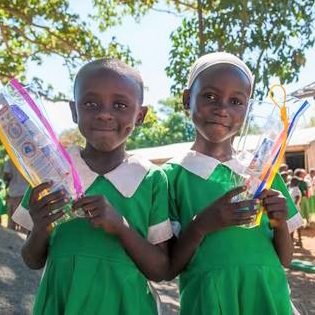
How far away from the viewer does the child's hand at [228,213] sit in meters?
1.48

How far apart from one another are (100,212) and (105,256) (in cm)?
16

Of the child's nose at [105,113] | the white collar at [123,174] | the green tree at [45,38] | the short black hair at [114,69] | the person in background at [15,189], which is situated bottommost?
the person in background at [15,189]

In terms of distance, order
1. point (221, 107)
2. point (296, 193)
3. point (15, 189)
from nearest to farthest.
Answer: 1. point (221, 107)
2. point (15, 189)
3. point (296, 193)

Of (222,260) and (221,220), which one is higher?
(221,220)

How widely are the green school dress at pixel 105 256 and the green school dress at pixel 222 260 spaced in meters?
0.09

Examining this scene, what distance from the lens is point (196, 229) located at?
61.6 inches

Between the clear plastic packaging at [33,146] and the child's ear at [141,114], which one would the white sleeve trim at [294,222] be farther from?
the clear plastic packaging at [33,146]

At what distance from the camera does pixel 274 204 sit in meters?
1.53

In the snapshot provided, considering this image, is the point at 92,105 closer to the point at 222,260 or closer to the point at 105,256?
the point at 105,256

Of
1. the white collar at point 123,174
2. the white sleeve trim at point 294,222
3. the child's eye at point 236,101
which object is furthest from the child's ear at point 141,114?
the white sleeve trim at point 294,222

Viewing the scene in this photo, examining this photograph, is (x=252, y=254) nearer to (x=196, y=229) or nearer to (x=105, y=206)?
(x=196, y=229)

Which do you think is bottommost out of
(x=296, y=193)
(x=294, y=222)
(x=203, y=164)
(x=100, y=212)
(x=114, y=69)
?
(x=296, y=193)

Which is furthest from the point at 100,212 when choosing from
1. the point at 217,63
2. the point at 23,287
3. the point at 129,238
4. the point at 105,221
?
the point at 23,287

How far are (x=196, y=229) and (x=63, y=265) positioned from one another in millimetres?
392
